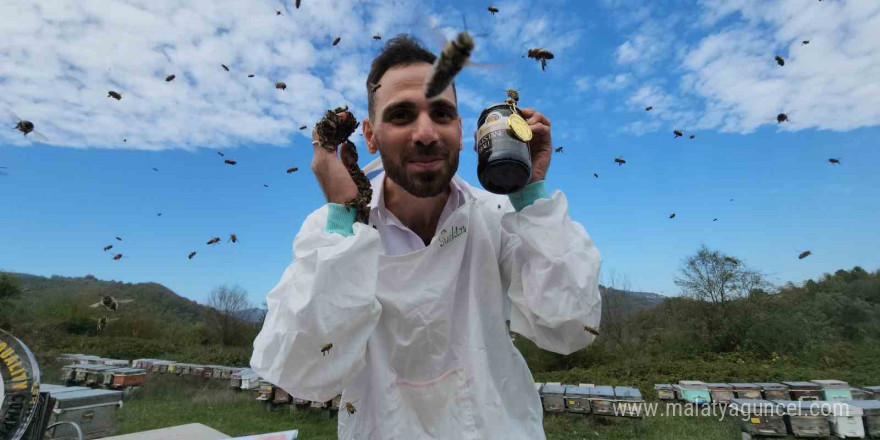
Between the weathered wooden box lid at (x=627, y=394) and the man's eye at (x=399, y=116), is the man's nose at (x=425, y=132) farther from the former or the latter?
the weathered wooden box lid at (x=627, y=394)

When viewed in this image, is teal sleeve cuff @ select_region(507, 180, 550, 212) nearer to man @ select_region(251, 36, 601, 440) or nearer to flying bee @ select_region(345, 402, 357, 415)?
man @ select_region(251, 36, 601, 440)

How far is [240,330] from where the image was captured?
42219 millimetres

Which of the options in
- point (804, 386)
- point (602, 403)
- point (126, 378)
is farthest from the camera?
point (126, 378)

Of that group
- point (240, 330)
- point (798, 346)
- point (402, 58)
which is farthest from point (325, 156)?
point (240, 330)

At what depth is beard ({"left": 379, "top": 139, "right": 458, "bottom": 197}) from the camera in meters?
2.46

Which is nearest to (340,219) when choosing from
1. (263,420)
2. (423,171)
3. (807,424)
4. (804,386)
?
(423,171)

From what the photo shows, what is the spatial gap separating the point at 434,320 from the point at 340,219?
770mm

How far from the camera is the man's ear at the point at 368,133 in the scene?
9.56 feet

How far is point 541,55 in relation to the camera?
482 cm

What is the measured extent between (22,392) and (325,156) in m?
4.87

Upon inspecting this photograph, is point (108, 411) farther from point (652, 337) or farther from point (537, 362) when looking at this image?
point (652, 337)

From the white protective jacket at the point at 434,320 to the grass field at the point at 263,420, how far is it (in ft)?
39.0

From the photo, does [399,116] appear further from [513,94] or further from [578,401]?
[578,401]

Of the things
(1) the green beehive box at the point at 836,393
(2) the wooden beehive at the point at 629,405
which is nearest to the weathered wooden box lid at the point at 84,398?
(2) the wooden beehive at the point at 629,405
